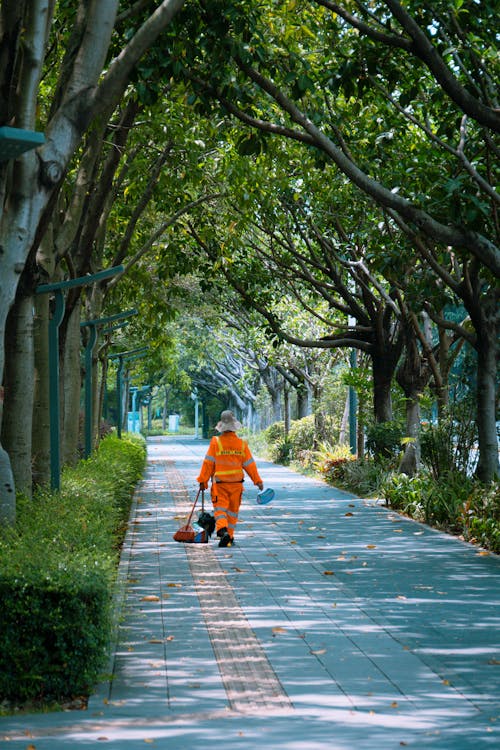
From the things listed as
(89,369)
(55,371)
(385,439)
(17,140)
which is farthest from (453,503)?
(17,140)

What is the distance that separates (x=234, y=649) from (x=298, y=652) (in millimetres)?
449

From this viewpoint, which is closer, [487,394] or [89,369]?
[487,394]

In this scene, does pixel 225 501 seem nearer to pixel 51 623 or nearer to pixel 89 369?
pixel 89 369

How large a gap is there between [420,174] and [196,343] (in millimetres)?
38206

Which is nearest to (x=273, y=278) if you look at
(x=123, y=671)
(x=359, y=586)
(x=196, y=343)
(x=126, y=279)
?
(x=126, y=279)

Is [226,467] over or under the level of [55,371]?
under

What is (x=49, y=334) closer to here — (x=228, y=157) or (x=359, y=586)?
(x=359, y=586)

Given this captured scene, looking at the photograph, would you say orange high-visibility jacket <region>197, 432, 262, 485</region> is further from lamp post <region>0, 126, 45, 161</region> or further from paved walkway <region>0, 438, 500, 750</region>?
lamp post <region>0, 126, 45, 161</region>

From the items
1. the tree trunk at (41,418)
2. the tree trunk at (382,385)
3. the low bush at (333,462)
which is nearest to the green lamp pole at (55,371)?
the tree trunk at (41,418)

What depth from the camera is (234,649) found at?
25.7ft

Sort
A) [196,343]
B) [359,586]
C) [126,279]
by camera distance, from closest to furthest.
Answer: [359,586], [126,279], [196,343]

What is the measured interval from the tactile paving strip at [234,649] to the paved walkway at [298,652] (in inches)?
0.7

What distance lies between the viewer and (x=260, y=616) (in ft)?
30.0

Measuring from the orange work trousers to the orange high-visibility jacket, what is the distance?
89 mm
